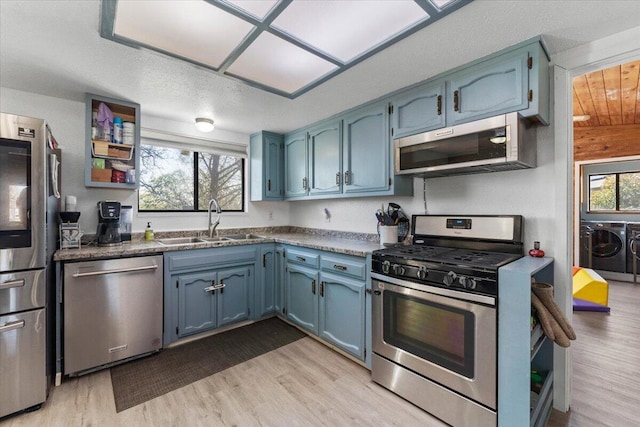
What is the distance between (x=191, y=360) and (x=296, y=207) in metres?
2.15

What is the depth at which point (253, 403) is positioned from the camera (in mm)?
1774

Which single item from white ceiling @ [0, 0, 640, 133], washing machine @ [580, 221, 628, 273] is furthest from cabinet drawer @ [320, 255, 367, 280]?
washing machine @ [580, 221, 628, 273]

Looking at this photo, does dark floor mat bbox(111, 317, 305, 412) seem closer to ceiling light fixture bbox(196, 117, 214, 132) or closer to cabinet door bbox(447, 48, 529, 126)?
ceiling light fixture bbox(196, 117, 214, 132)

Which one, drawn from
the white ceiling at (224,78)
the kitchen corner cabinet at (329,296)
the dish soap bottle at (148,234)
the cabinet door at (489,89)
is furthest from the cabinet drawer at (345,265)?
the dish soap bottle at (148,234)

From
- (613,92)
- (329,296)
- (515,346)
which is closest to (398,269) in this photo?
(515,346)

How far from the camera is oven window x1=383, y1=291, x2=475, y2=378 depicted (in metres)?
1.53

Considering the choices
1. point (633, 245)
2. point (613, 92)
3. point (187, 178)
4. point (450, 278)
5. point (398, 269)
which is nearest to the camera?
point (450, 278)

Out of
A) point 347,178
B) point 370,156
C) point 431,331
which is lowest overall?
point 431,331

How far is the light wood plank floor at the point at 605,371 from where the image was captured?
166cm

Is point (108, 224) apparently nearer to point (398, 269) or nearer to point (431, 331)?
point (398, 269)

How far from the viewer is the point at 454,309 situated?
1570 millimetres

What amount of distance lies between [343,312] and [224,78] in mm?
1984

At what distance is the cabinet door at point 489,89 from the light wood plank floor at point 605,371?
6.06 feet

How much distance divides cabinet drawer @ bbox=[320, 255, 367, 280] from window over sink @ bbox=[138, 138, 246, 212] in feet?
5.44
